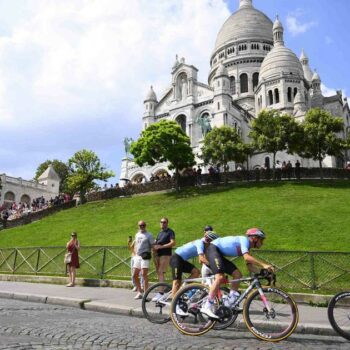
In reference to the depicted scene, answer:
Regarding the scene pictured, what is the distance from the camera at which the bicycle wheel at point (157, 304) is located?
745cm

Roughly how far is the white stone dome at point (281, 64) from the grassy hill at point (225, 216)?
118 feet

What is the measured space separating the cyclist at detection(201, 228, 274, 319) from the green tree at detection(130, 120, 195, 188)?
29136mm

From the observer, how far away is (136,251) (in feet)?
34.0

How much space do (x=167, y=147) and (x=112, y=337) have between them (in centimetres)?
3085

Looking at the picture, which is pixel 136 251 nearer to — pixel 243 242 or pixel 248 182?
pixel 243 242

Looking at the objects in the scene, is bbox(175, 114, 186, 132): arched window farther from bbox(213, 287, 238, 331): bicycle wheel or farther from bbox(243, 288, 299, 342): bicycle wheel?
bbox(243, 288, 299, 342): bicycle wheel

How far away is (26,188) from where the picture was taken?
207 feet

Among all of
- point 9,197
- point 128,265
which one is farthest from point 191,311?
point 9,197

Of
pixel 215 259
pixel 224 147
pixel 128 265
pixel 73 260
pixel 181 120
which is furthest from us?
pixel 181 120

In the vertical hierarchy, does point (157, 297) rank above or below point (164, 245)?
below

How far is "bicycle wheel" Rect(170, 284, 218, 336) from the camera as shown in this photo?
646cm

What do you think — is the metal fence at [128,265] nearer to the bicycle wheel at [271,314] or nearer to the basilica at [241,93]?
the bicycle wheel at [271,314]

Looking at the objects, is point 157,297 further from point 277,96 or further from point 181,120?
point 277,96

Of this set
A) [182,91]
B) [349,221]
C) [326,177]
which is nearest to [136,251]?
[349,221]
